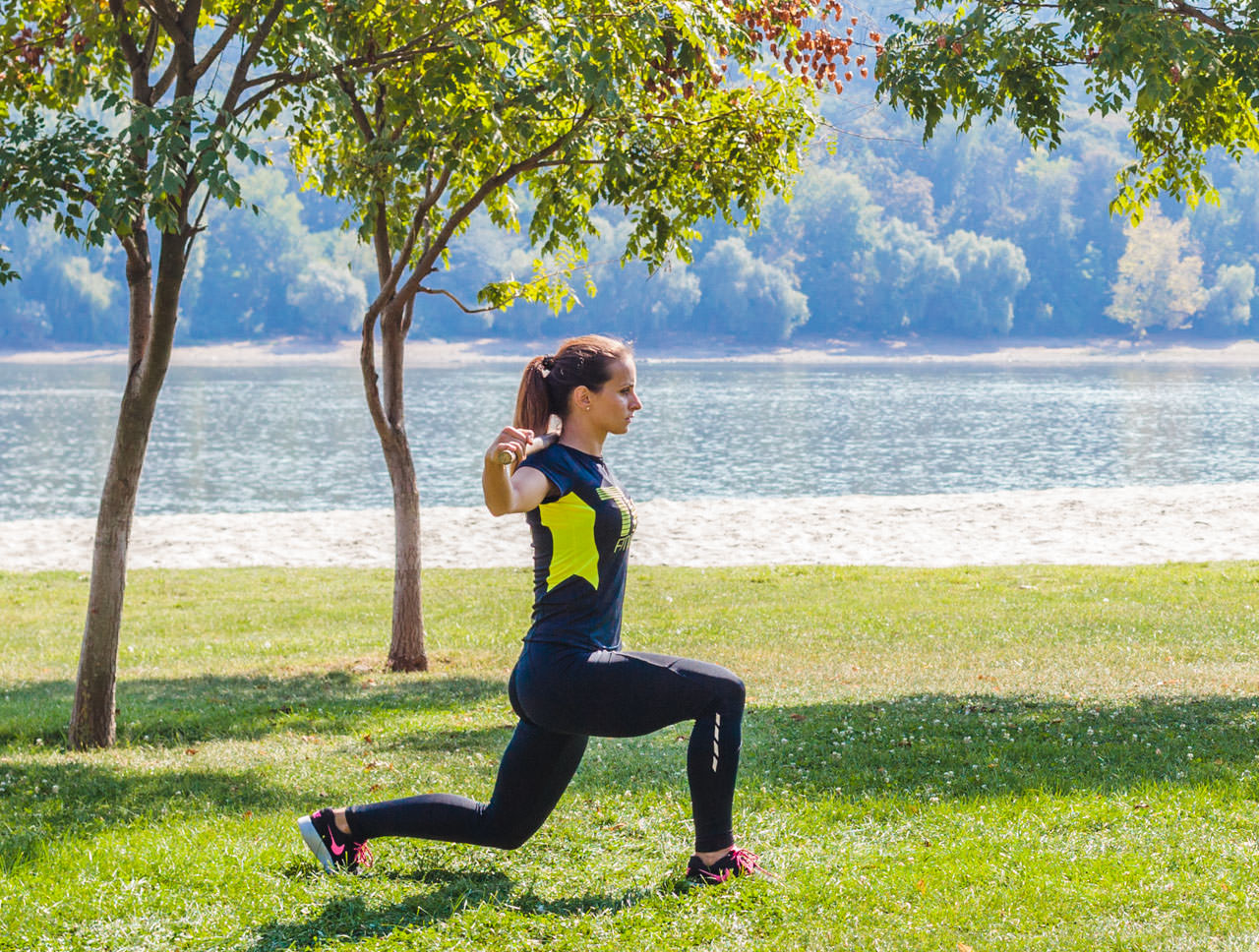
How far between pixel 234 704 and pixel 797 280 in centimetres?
15542

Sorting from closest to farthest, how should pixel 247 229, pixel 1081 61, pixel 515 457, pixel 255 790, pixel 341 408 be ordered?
pixel 515 457 < pixel 255 790 < pixel 1081 61 < pixel 341 408 < pixel 247 229

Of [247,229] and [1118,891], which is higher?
[247,229]

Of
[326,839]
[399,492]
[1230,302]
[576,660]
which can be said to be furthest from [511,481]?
[1230,302]

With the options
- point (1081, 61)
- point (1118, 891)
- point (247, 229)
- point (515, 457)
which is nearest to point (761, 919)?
point (1118, 891)

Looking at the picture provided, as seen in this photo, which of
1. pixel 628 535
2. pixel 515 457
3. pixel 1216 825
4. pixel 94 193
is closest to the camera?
pixel 515 457

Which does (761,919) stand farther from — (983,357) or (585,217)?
(983,357)

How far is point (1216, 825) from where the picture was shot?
5.70 metres

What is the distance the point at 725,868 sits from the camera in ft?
16.1

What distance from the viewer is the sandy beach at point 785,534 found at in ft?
71.2

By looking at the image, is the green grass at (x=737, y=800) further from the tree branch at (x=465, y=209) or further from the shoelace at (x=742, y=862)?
the tree branch at (x=465, y=209)

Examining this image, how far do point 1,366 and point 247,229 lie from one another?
3680 centimetres

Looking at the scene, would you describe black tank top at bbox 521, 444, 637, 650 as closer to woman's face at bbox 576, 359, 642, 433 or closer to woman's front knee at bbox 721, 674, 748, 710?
woman's face at bbox 576, 359, 642, 433

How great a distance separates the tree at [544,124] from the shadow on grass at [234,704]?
103 cm

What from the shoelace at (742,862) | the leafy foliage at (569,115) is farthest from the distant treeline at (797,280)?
the shoelace at (742,862)
